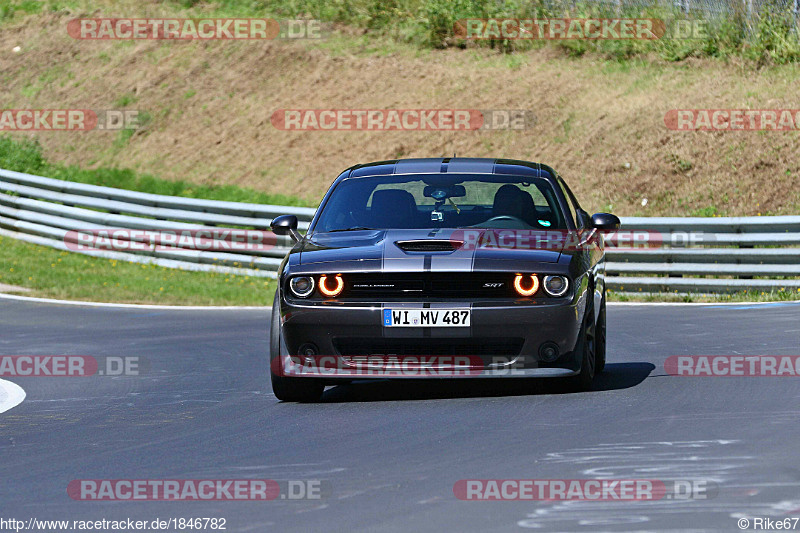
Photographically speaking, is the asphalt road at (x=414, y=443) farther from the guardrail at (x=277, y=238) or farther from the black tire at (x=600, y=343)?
the guardrail at (x=277, y=238)

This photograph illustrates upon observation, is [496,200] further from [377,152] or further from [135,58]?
[135,58]

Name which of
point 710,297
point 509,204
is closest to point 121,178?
point 710,297

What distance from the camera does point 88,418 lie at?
8.51m

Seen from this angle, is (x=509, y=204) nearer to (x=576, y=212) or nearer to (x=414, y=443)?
(x=576, y=212)

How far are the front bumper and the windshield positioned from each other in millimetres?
1126

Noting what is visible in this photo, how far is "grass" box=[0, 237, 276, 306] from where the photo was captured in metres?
18.6

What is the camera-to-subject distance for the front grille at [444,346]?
26.7 feet

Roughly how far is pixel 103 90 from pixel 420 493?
96.5ft

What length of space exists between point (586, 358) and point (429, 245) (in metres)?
1.24

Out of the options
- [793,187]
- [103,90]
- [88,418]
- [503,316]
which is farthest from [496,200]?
[103,90]

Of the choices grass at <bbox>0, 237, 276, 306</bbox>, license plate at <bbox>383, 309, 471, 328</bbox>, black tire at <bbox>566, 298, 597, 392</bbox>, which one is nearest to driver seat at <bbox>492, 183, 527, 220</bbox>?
black tire at <bbox>566, 298, 597, 392</bbox>

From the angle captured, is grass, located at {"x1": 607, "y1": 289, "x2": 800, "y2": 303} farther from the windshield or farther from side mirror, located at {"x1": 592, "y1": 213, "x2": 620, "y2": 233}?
the windshield

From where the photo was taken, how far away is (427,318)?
8109 mm

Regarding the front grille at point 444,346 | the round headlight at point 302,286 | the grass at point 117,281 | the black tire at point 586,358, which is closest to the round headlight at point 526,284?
the front grille at point 444,346
